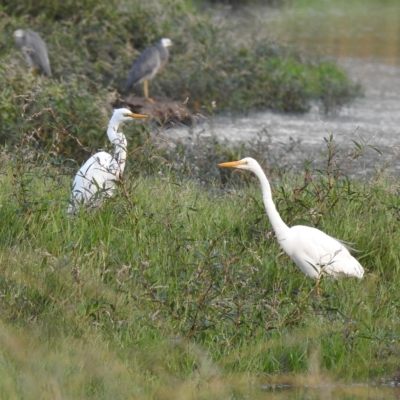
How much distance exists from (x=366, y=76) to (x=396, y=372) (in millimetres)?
13086

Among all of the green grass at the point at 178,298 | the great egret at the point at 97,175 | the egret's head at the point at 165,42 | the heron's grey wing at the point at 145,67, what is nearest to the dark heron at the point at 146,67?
the heron's grey wing at the point at 145,67

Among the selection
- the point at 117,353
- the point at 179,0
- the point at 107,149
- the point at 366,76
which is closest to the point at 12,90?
the point at 107,149

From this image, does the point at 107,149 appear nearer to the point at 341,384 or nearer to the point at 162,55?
the point at 341,384

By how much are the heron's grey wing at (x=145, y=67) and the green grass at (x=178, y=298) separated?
602cm

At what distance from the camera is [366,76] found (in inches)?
677

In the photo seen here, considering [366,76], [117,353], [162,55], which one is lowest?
[366,76]

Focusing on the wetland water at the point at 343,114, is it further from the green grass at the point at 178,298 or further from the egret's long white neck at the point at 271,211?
the egret's long white neck at the point at 271,211

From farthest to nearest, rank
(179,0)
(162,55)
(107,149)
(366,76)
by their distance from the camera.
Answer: (366,76)
(179,0)
(162,55)
(107,149)

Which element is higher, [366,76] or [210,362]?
[210,362]

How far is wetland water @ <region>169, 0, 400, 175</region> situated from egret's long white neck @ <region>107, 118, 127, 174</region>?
116 centimetres

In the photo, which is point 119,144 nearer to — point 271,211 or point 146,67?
point 271,211

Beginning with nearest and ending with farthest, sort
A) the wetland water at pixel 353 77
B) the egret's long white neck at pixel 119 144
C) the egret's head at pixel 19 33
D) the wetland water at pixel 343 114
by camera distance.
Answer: the wetland water at pixel 343 114
the egret's long white neck at pixel 119 144
the wetland water at pixel 353 77
the egret's head at pixel 19 33

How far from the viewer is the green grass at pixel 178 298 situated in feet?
13.5

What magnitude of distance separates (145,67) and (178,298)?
7.37 metres
